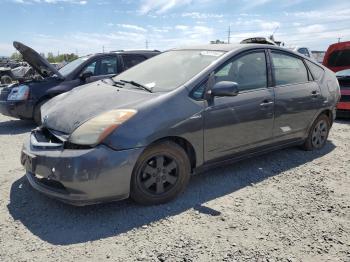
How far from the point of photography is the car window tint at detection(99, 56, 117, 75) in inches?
302

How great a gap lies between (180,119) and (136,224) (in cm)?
108

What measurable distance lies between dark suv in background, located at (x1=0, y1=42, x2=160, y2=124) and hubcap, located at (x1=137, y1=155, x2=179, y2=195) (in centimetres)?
434

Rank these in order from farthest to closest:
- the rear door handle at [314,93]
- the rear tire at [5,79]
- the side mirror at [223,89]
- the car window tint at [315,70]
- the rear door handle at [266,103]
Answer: the rear tire at [5,79], the car window tint at [315,70], the rear door handle at [314,93], the rear door handle at [266,103], the side mirror at [223,89]

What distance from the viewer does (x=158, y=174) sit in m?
3.35

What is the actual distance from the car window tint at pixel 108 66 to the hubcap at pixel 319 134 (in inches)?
179

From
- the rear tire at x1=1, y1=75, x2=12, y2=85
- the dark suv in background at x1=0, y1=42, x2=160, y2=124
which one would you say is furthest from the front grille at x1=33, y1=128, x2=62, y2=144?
the rear tire at x1=1, y1=75, x2=12, y2=85

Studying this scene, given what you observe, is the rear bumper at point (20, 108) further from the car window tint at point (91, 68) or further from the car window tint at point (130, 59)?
the car window tint at point (130, 59)

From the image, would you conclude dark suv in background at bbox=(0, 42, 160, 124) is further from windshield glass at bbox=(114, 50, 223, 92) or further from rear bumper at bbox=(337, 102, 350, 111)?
rear bumper at bbox=(337, 102, 350, 111)

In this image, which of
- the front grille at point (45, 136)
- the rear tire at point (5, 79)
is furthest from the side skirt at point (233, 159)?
the rear tire at point (5, 79)

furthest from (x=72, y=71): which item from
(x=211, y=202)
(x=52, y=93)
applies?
(x=211, y=202)

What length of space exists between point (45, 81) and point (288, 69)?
5052mm

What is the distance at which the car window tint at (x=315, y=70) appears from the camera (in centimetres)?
509

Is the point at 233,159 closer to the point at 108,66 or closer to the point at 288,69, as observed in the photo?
the point at 288,69

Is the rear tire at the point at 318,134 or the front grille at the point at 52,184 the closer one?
the front grille at the point at 52,184
